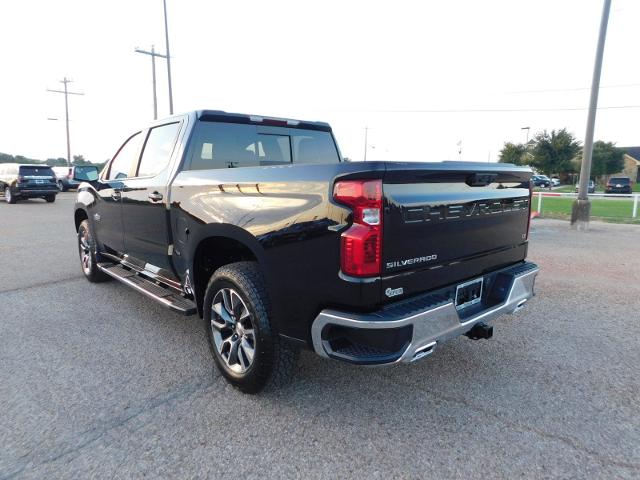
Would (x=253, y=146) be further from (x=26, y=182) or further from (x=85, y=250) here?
(x=26, y=182)

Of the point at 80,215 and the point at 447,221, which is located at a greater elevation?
the point at 447,221

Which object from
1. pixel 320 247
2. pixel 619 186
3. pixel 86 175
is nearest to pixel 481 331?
pixel 320 247

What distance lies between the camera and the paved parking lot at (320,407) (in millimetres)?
2275

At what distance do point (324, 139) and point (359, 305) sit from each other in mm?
2823

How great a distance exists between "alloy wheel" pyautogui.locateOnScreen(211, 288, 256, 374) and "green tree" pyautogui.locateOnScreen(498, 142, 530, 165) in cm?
5730

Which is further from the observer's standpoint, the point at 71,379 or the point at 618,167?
the point at 618,167

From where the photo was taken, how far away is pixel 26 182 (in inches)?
739

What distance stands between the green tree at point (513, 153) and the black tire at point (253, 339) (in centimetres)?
5734

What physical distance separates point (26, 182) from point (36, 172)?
2.00 ft

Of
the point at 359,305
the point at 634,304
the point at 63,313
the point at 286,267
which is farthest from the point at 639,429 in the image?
the point at 63,313

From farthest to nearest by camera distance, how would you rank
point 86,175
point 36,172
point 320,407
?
point 36,172
point 86,175
point 320,407

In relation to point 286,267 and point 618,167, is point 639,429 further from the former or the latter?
point 618,167

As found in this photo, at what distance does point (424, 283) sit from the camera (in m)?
2.56

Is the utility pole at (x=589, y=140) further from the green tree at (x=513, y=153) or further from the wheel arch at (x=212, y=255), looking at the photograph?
the green tree at (x=513, y=153)
